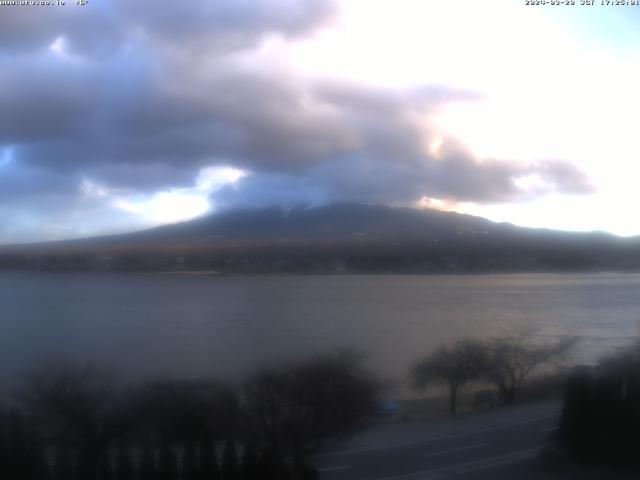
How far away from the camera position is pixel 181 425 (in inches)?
360

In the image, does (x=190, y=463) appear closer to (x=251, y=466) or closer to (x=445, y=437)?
(x=251, y=466)

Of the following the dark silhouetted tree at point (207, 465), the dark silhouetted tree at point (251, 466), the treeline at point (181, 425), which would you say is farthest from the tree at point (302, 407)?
the dark silhouetted tree at point (207, 465)

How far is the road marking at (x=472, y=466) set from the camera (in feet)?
30.2

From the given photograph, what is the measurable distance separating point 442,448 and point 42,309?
12.9 meters

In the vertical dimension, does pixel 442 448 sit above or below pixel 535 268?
below

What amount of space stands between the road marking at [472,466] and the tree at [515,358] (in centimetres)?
360

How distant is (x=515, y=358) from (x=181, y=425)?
8.42 metres

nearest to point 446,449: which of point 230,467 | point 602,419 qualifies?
point 602,419

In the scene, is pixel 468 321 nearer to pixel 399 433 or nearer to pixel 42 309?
pixel 399 433

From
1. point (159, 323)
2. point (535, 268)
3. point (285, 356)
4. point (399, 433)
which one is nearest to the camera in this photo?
point (399, 433)

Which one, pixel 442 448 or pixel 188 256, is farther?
pixel 188 256

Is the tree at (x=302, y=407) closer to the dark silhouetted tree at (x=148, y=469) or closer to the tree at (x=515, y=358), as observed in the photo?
the dark silhouetted tree at (x=148, y=469)

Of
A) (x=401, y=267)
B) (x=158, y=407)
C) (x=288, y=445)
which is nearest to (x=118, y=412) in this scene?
(x=158, y=407)

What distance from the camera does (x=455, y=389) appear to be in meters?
14.4
